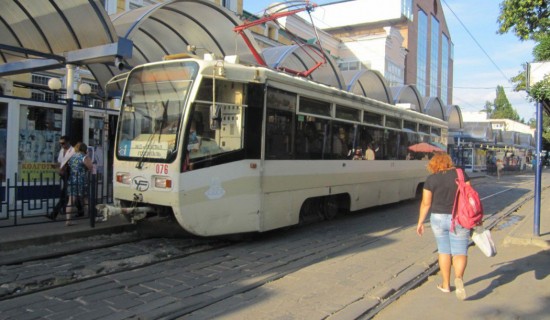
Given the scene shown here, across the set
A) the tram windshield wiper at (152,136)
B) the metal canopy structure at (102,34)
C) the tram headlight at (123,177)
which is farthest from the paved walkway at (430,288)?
the metal canopy structure at (102,34)

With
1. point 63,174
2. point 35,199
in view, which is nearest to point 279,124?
point 63,174

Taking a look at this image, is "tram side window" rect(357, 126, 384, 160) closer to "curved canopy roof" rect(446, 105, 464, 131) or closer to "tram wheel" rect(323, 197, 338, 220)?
"tram wheel" rect(323, 197, 338, 220)

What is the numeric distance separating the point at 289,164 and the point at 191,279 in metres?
3.11

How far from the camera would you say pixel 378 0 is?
190 ft

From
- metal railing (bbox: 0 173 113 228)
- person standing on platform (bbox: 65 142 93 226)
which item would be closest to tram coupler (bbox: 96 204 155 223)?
metal railing (bbox: 0 173 113 228)

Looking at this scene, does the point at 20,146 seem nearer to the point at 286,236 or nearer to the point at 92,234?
the point at 92,234

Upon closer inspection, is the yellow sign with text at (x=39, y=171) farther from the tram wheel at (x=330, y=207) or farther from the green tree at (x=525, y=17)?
the green tree at (x=525, y=17)

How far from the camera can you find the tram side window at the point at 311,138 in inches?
337

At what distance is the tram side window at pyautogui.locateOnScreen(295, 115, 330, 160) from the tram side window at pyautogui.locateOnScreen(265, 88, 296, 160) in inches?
10.1

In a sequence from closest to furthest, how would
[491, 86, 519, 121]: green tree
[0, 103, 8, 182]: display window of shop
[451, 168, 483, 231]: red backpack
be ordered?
[451, 168, 483, 231]: red backpack, [0, 103, 8, 182]: display window of shop, [491, 86, 519, 121]: green tree

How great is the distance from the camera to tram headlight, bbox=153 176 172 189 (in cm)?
682

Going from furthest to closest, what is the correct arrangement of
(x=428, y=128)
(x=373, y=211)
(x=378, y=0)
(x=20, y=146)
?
(x=378, y=0) → (x=428, y=128) → (x=373, y=211) → (x=20, y=146)

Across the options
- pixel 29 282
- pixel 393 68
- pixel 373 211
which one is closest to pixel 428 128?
pixel 373 211

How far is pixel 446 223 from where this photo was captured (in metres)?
5.30
